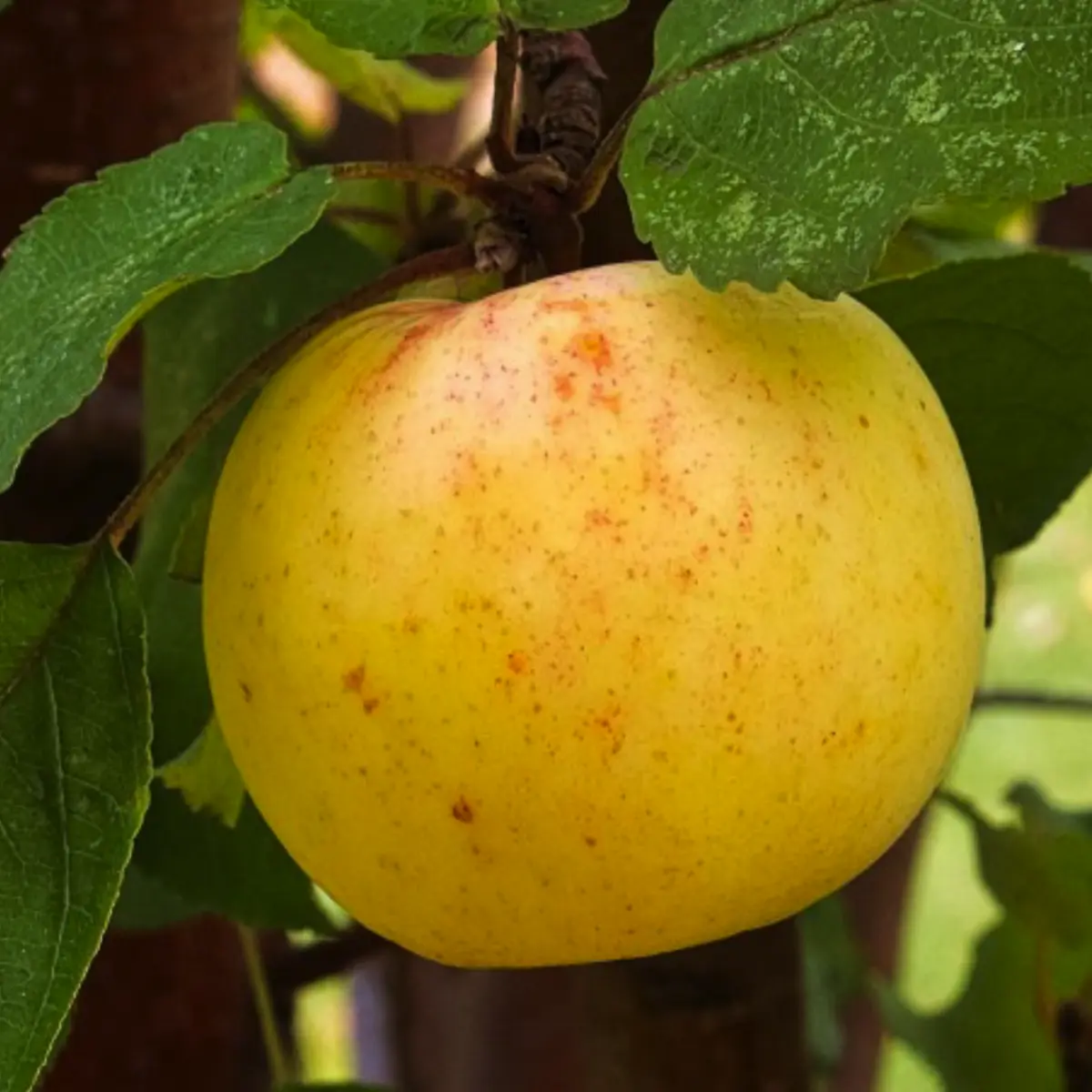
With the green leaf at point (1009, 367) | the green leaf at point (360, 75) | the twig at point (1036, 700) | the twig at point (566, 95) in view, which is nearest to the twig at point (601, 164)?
the twig at point (566, 95)

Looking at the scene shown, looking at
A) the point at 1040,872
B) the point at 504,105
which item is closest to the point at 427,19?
the point at 504,105

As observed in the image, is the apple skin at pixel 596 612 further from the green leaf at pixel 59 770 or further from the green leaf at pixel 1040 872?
the green leaf at pixel 1040 872

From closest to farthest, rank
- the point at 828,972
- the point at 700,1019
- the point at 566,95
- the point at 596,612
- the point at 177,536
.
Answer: the point at 596,612 → the point at 566,95 → the point at 177,536 → the point at 700,1019 → the point at 828,972

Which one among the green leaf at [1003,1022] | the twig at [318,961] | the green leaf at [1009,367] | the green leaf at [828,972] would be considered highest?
the green leaf at [1009,367]

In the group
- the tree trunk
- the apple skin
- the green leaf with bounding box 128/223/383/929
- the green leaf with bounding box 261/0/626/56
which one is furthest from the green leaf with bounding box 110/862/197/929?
the green leaf with bounding box 261/0/626/56

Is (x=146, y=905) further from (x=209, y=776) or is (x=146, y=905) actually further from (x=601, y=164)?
(x=601, y=164)

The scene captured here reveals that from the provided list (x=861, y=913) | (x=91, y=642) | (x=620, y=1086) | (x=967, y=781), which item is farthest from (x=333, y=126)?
(x=967, y=781)
